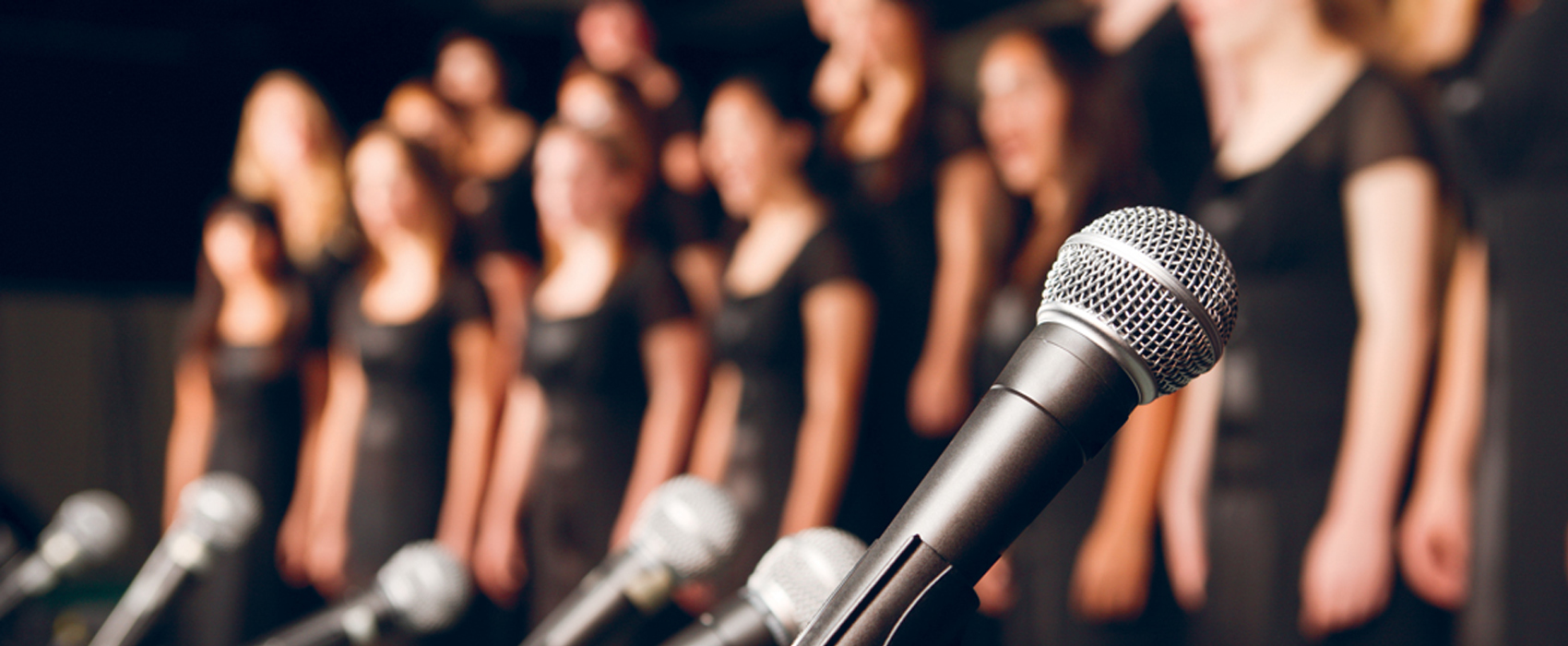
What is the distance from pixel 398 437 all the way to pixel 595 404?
0.49m

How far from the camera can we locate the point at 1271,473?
3.98ft

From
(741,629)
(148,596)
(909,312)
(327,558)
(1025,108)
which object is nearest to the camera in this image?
(741,629)

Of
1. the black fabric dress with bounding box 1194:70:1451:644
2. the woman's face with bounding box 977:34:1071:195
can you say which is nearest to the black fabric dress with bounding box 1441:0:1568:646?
the black fabric dress with bounding box 1194:70:1451:644

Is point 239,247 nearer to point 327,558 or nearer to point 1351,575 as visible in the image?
point 327,558

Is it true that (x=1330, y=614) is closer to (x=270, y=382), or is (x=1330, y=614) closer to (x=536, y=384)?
(x=536, y=384)

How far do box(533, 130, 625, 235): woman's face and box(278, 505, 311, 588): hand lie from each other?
1.04 metres

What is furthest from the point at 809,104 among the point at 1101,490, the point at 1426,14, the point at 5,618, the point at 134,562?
the point at 134,562

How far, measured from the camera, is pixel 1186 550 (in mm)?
1375

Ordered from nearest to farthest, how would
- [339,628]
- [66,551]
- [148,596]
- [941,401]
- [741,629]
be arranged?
1. [741,629]
2. [339,628]
3. [148,596]
4. [66,551]
5. [941,401]

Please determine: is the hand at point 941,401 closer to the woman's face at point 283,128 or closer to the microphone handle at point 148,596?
the microphone handle at point 148,596

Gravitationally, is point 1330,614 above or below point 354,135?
below

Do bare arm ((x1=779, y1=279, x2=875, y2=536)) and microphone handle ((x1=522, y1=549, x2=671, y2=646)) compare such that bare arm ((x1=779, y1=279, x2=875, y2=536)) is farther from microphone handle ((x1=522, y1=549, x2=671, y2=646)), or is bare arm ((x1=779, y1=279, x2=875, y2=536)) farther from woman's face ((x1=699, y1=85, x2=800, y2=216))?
microphone handle ((x1=522, y1=549, x2=671, y2=646))

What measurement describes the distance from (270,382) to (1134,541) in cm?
189

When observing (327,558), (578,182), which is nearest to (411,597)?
(578,182)
